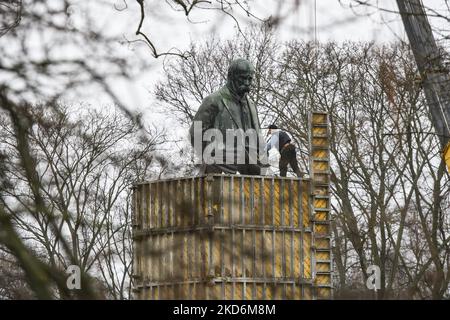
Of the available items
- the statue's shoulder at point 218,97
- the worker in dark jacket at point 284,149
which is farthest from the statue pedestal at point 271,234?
the worker in dark jacket at point 284,149

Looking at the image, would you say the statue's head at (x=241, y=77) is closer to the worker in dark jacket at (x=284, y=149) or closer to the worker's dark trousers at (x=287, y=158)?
the worker in dark jacket at (x=284, y=149)

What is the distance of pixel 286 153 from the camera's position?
3072 cm

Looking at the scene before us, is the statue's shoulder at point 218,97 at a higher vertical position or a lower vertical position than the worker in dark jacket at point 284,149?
lower

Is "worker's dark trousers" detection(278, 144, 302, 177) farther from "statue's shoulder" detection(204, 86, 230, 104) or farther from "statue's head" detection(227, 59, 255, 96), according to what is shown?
"statue's head" detection(227, 59, 255, 96)

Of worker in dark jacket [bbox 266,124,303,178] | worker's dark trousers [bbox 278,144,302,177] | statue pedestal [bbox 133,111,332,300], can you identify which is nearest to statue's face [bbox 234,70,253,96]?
statue pedestal [bbox 133,111,332,300]

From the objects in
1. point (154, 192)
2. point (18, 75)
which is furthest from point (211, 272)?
point (18, 75)

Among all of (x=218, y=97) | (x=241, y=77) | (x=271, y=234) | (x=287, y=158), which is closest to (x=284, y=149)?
(x=287, y=158)

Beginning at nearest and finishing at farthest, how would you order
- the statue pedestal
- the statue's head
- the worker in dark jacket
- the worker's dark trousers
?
the statue pedestal, the statue's head, the worker in dark jacket, the worker's dark trousers

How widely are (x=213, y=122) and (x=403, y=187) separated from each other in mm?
14144

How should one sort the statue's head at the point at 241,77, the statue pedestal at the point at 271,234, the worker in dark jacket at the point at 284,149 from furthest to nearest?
the worker in dark jacket at the point at 284,149
the statue's head at the point at 241,77
the statue pedestal at the point at 271,234

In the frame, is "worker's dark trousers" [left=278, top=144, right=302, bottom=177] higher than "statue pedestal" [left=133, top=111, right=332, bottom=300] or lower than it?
higher

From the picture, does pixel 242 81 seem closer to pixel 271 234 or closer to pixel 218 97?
pixel 218 97

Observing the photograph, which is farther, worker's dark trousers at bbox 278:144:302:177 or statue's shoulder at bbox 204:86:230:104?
worker's dark trousers at bbox 278:144:302:177
